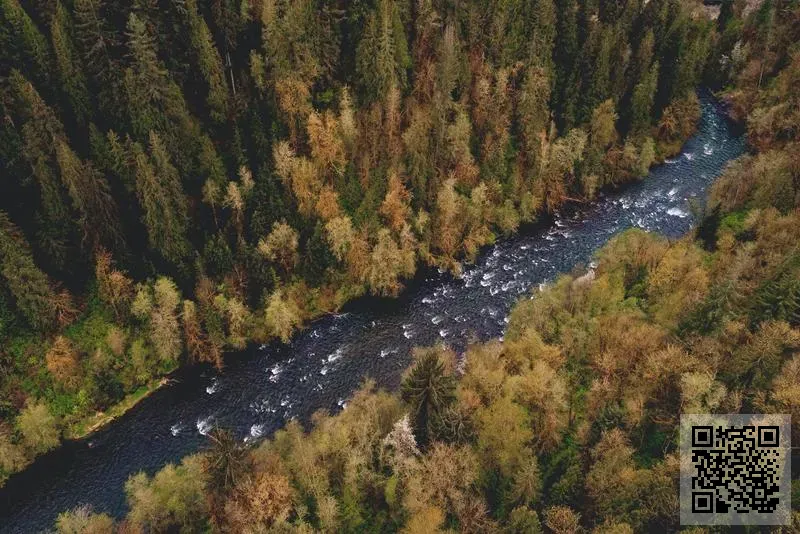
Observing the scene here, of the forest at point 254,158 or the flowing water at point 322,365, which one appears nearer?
the flowing water at point 322,365

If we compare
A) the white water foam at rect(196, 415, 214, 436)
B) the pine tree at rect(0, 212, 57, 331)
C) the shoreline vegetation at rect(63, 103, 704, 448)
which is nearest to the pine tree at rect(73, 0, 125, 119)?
the pine tree at rect(0, 212, 57, 331)

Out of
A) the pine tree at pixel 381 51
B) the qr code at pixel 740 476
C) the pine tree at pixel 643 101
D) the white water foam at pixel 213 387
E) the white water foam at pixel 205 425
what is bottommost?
the white water foam at pixel 205 425

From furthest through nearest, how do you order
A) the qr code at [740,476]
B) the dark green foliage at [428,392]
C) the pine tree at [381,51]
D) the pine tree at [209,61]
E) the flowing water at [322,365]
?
the pine tree at [381,51], the pine tree at [209,61], the flowing water at [322,365], the dark green foliage at [428,392], the qr code at [740,476]

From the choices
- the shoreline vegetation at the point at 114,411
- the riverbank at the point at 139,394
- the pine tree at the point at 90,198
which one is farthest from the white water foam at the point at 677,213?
the pine tree at the point at 90,198

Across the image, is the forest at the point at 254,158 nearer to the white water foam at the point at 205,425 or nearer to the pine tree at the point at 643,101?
the pine tree at the point at 643,101

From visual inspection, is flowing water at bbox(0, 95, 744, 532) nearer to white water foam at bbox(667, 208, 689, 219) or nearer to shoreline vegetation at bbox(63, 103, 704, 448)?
white water foam at bbox(667, 208, 689, 219)

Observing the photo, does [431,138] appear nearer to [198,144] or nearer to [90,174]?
[198,144]

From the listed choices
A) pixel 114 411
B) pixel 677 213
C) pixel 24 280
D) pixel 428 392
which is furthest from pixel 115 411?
pixel 677 213
